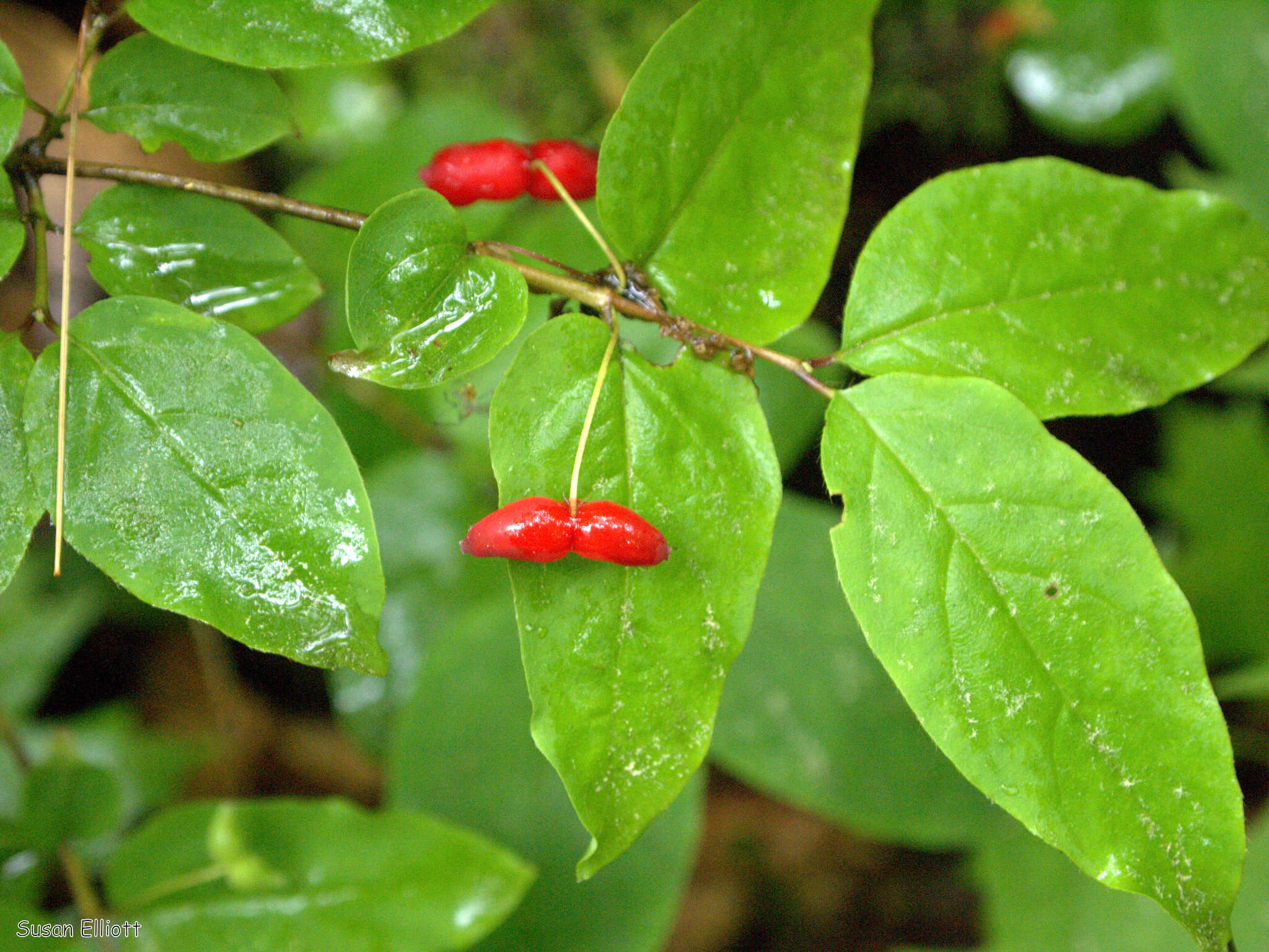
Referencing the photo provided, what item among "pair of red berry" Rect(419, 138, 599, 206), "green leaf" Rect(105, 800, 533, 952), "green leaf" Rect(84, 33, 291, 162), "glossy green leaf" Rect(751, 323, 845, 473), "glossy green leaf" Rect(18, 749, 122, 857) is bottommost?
"green leaf" Rect(105, 800, 533, 952)

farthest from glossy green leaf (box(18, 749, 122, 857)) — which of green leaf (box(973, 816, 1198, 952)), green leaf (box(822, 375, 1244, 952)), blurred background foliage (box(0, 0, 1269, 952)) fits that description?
green leaf (box(973, 816, 1198, 952))

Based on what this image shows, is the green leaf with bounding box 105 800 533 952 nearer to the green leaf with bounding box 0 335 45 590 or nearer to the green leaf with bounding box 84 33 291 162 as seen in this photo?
the green leaf with bounding box 0 335 45 590

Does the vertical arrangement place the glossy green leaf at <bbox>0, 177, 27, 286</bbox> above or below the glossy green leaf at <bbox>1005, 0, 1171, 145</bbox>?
above

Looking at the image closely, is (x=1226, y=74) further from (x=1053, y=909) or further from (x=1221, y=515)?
(x=1053, y=909)

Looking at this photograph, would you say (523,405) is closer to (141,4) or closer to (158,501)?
(158,501)

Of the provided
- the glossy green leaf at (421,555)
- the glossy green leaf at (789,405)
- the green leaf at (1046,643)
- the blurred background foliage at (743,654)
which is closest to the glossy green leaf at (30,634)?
the blurred background foliage at (743,654)

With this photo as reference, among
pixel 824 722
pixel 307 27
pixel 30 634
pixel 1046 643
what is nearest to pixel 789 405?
pixel 824 722

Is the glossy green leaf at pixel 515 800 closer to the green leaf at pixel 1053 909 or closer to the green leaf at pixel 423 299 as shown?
the green leaf at pixel 1053 909
